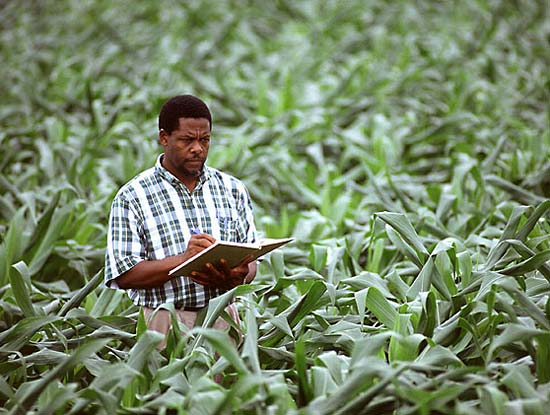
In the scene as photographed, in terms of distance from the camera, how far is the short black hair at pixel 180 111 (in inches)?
86.7

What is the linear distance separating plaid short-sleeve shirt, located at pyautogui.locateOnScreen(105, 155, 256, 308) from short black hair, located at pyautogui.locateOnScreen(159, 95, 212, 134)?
122mm

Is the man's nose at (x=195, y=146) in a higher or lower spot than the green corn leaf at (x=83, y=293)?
higher

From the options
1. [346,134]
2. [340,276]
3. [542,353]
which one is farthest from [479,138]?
[542,353]

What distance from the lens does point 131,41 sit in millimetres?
6898

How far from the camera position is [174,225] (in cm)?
223

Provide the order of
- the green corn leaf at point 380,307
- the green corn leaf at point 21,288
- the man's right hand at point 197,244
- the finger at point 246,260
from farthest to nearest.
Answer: the green corn leaf at point 21,288 < the green corn leaf at point 380,307 < the finger at point 246,260 < the man's right hand at point 197,244

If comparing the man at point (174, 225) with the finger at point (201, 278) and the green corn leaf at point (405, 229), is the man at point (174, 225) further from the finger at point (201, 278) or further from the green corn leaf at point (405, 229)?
the green corn leaf at point (405, 229)

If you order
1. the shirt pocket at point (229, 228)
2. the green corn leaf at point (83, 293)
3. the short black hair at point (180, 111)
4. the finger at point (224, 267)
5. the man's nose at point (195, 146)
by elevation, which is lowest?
the green corn leaf at point (83, 293)

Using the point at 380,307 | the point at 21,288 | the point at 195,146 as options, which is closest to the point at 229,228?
the point at 195,146

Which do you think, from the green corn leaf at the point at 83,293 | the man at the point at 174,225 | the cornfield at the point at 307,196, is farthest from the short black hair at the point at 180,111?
the green corn leaf at the point at 83,293

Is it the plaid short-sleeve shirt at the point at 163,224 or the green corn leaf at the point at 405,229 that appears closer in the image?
the plaid short-sleeve shirt at the point at 163,224

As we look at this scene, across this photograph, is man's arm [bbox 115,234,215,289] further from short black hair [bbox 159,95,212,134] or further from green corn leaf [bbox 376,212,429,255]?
green corn leaf [bbox 376,212,429,255]

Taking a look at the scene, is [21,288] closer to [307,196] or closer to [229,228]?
[229,228]

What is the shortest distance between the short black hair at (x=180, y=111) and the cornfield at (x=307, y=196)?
17.6 inches
